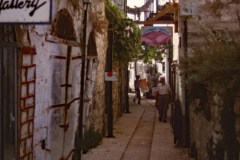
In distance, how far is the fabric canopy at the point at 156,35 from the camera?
1434 cm

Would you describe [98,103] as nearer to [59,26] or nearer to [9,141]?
[59,26]

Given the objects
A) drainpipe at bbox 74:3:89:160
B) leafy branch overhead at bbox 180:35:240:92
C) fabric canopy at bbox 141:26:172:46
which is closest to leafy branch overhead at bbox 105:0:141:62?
fabric canopy at bbox 141:26:172:46

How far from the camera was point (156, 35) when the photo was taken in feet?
47.3

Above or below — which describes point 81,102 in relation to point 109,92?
below

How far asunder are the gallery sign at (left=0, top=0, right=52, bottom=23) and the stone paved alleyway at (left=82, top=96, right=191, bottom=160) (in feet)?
21.0

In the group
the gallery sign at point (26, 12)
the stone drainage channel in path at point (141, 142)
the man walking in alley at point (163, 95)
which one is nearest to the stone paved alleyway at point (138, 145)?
the stone drainage channel in path at point (141, 142)

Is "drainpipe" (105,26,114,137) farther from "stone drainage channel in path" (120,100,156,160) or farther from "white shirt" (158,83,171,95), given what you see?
"white shirt" (158,83,171,95)

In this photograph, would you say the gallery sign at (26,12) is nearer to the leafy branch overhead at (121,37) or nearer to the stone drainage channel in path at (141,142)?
the stone drainage channel in path at (141,142)

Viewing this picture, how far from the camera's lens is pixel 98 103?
1319 centimetres

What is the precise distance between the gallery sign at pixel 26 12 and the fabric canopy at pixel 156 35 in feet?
32.6

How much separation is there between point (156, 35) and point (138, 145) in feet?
10.7

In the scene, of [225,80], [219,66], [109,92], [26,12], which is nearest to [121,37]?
[109,92]

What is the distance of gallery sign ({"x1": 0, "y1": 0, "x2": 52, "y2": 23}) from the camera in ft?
14.7

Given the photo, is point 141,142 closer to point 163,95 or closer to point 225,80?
point 163,95
